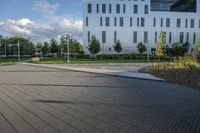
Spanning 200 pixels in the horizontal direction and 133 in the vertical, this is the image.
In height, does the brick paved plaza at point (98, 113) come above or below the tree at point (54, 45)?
below

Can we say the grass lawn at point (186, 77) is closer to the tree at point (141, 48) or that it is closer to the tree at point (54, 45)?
the tree at point (141, 48)

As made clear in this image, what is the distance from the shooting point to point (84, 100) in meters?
7.64

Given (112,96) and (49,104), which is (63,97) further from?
(112,96)

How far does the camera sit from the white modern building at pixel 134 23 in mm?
63312

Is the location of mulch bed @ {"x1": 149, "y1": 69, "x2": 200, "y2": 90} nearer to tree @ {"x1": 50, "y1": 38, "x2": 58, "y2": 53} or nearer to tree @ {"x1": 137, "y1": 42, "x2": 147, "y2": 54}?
tree @ {"x1": 137, "y1": 42, "x2": 147, "y2": 54}

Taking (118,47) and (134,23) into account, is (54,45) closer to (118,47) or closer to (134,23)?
(118,47)

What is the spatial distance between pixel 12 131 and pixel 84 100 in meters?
3.36

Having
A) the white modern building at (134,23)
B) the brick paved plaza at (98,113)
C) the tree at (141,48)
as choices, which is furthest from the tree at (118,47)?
the brick paved plaza at (98,113)

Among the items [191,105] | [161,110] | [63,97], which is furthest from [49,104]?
→ [191,105]

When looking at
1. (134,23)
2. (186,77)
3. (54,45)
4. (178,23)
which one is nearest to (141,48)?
(134,23)

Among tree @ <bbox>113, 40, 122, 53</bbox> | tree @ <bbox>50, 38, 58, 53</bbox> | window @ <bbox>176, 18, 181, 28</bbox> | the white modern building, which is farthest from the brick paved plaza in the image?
tree @ <bbox>50, 38, 58, 53</bbox>

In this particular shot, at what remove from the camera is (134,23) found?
64.6 meters

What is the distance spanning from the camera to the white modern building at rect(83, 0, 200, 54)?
63.3m

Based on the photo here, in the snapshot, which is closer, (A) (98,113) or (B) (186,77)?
(A) (98,113)
